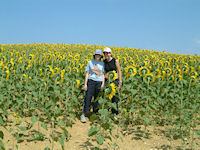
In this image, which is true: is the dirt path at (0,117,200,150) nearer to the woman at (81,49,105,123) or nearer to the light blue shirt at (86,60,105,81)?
the woman at (81,49,105,123)

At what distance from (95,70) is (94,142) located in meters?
1.83

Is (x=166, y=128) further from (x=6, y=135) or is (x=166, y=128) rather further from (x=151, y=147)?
(x=6, y=135)

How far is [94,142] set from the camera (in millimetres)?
4945

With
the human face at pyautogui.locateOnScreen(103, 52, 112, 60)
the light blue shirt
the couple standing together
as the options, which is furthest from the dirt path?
the human face at pyautogui.locateOnScreen(103, 52, 112, 60)

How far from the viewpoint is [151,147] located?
489cm

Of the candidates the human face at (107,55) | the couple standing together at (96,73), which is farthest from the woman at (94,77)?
the human face at (107,55)

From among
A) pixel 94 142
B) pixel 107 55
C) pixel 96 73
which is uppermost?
pixel 107 55

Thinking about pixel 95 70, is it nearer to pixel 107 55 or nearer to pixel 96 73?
pixel 96 73


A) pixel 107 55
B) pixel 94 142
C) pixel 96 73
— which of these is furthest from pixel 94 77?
pixel 94 142

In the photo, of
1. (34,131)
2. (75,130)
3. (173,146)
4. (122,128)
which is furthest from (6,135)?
(173,146)

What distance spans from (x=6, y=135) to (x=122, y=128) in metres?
2.78

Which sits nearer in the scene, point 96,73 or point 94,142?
point 94,142

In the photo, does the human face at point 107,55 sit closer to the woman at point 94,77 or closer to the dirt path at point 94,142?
the woman at point 94,77

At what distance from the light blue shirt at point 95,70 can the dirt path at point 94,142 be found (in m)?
1.34
